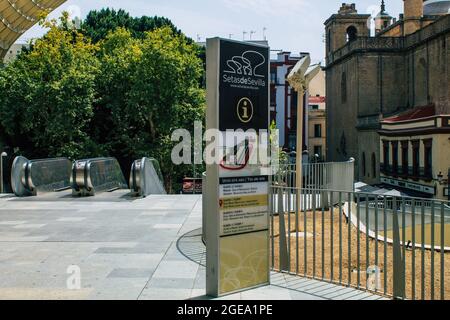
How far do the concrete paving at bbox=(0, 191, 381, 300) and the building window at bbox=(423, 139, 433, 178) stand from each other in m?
25.5

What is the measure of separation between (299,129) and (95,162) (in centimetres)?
797

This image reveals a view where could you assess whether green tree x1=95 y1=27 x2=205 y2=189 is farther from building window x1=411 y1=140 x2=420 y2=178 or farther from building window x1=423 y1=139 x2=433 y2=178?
building window x1=411 y1=140 x2=420 y2=178

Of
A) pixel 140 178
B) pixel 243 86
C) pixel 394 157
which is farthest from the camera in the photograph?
pixel 394 157

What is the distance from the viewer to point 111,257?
746 cm

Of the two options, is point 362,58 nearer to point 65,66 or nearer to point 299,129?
point 65,66

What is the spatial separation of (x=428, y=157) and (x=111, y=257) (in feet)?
103

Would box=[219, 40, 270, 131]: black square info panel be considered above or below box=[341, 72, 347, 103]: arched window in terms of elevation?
below

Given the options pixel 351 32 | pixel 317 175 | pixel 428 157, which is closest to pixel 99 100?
pixel 317 175

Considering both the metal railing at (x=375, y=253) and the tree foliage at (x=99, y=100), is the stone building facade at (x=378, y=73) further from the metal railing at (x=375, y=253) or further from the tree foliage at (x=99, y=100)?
the metal railing at (x=375, y=253)

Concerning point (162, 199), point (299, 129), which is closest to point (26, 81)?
point (162, 199)

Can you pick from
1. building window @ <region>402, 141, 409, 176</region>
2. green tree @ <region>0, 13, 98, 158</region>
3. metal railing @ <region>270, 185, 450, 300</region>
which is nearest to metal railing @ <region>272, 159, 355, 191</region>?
metal railing @ <region>270, 185, 450, 300</region>

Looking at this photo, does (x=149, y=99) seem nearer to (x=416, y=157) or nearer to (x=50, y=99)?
(x=50, y=99)

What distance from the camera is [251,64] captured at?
18.7 ft

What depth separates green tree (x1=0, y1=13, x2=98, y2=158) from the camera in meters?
27.9
